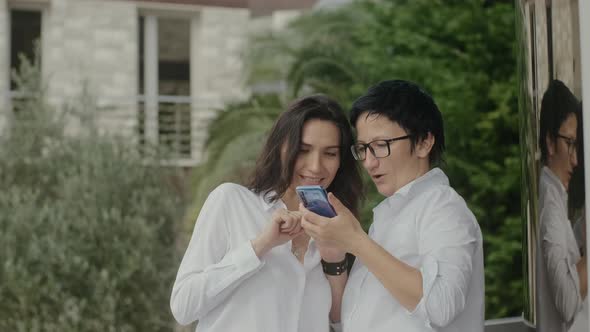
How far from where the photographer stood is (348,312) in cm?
219

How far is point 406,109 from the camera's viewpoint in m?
2.16

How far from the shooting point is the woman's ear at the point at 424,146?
2.18 meters

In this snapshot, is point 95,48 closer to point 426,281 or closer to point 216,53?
point 216,53

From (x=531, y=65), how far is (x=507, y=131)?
767 centimetres

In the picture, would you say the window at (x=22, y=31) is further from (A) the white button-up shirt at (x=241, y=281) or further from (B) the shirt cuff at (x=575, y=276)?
(B) the shirt cuff at (x=575, y=276)

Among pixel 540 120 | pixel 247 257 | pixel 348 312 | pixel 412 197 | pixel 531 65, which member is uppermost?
pixel 531 65

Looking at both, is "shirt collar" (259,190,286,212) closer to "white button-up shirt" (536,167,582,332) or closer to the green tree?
"white button-up shirt" (536,167,582,332)

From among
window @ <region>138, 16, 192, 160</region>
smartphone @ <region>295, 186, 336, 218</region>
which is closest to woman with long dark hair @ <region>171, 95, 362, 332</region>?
smartphone @ <region>295, 186, 336, 218</region>

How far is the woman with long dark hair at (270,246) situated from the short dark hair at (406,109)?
0.24 m

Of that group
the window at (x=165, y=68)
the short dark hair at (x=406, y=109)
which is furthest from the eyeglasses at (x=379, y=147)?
the window at (x=165, y=68)

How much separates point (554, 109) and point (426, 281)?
19.5 inches

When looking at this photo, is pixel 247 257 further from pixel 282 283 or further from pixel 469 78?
pixel 469 78

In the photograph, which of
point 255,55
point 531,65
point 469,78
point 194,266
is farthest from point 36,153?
point 531,65

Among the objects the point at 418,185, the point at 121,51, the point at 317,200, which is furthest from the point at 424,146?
the point at 121,51
